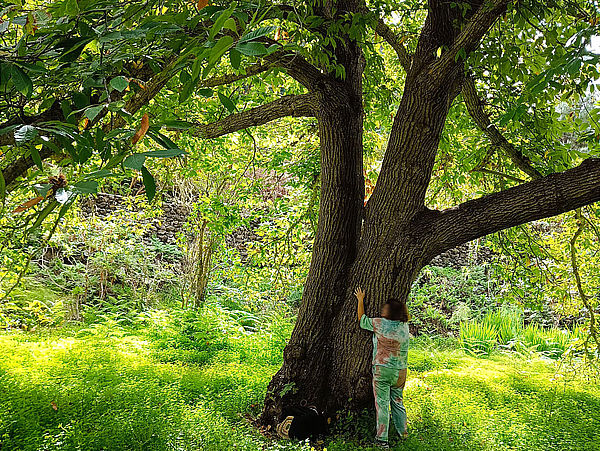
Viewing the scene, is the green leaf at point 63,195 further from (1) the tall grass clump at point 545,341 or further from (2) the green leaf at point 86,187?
(1) the tall grass clump at point 545,341

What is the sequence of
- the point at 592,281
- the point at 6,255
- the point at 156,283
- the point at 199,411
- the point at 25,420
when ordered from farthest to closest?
the point at 156,283, the point at 6,255, the point at 592,281, the point at 199,411, the point at 25,420

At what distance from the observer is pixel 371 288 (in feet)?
15.1

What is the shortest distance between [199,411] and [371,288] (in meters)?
1.91

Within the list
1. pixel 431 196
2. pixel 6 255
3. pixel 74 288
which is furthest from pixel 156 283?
pixel 431 196

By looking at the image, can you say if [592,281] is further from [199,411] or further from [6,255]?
[6,255]

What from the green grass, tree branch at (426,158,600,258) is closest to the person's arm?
tree branch at (426,158,600,258)

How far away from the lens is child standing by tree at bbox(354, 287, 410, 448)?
14.6ft

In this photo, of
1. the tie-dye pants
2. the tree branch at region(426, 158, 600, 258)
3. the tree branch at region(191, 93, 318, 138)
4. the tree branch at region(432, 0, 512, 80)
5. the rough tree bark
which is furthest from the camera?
the tree branch at region(191, 93, 318, 138)

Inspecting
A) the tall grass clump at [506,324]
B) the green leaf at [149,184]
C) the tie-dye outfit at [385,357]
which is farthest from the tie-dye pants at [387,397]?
the tall grass clump at [506,324]

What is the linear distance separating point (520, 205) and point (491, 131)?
167 cm

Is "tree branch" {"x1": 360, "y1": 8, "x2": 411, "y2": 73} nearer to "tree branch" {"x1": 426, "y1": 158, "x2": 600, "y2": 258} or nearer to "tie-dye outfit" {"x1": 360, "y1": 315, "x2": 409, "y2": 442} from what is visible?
"tree branch" {"x1": 426, "y1": 158, "x2": 600, "y2": 258}

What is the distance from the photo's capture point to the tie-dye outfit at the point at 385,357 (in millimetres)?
4449

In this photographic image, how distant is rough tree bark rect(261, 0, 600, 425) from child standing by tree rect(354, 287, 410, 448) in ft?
0.35

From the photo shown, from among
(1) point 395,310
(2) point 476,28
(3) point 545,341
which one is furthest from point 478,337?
(2) point 476,28
